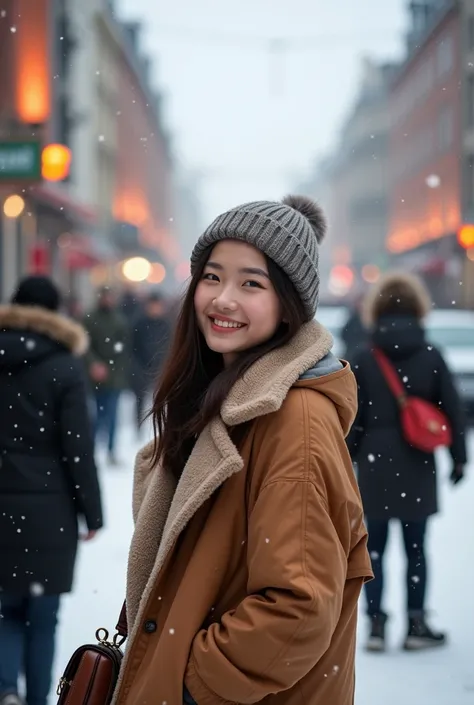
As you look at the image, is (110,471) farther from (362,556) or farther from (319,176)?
(319,176)

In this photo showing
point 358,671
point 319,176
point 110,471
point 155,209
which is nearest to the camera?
point 358,671

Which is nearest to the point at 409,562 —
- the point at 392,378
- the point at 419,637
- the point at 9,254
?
the point at 419,637

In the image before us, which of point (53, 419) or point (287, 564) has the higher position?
point (53, 419)

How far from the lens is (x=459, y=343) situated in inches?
510

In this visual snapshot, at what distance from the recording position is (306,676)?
181 centimetres

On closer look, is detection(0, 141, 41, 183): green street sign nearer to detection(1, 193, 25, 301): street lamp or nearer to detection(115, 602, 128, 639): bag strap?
detection(115, 602, 128, 639): bag strap

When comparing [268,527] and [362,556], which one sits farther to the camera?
[362,556]

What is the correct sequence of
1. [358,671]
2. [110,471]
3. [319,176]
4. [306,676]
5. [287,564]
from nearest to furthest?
[287,564] < [306,676] < [358,671] < [110,471] < [319,176]

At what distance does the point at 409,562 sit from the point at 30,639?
199 centimetres

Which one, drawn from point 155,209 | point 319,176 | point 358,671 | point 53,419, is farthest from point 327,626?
point 319,176

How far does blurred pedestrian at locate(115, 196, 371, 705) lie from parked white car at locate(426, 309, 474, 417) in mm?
10071

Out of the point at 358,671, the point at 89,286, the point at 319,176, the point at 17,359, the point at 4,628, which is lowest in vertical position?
the point at 358,671

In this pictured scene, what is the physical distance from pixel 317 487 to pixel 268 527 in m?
0.11

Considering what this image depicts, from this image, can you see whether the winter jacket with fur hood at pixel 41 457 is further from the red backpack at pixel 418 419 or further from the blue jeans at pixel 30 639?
the red backpack at pixel 418 419
